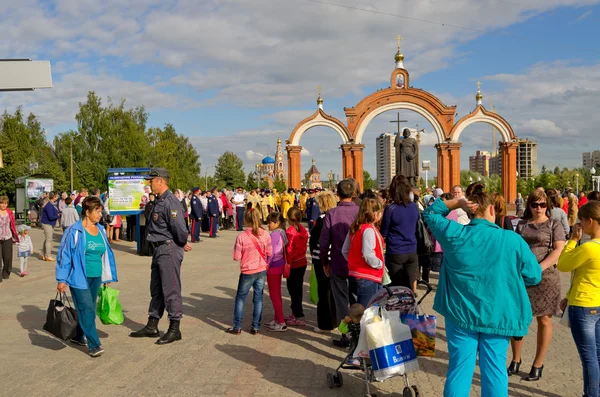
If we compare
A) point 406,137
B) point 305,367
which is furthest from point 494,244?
point 406,137

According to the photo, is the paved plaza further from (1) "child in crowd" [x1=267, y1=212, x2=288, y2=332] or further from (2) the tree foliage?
(2) the tree foliage

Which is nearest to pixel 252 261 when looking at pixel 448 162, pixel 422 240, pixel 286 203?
pixel 422 240

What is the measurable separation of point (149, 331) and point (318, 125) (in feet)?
113

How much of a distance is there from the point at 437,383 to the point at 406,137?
535 inches

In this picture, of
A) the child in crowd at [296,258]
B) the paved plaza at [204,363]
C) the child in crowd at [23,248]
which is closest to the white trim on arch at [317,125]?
the child in crowd at [23,248]

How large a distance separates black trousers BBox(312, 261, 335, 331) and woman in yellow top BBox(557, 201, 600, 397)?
3363 millimetres

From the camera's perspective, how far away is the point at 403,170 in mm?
19516

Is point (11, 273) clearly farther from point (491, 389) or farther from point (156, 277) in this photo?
point (491, 389)

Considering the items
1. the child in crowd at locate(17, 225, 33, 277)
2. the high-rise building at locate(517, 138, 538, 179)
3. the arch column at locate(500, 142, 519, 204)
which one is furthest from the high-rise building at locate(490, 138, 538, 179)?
the child in crowd at locate(17, 225, 33, 277)

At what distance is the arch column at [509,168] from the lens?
40875mm

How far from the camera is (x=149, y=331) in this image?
7.34 metres

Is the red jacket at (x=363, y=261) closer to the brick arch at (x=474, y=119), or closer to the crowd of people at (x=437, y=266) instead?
the crowd of people at (x=437, y=266)

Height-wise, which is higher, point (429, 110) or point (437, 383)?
point (429, 110)

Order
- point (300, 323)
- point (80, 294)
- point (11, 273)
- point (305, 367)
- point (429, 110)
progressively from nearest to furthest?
point (305, 367), point (80, 294), point (300, 323), point (11, 273), point (429, 110)
